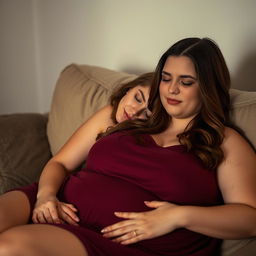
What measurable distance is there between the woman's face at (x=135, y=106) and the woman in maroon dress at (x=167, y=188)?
0.33 feet

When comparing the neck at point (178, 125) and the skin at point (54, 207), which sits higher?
the neck at point (178, 125)

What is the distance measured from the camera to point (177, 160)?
117cm

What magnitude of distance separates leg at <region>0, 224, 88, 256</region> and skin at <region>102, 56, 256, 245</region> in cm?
14

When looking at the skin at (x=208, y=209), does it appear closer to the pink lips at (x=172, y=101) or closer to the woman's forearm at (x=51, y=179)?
the pink lips at (x=172, y=101)

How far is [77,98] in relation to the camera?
1.67m

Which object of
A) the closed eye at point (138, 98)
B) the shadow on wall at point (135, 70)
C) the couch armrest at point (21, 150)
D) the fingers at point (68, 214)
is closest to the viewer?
the fingers at point (68, 214)

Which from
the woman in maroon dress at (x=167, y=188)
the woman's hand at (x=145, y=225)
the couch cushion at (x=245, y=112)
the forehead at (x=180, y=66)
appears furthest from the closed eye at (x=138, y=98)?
the woman's hand at (x=145, y=225)

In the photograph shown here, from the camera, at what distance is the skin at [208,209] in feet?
3.51

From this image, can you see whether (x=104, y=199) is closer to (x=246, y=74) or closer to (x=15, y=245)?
(x=15, y=245)

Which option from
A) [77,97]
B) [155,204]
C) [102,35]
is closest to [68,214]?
[155,204]

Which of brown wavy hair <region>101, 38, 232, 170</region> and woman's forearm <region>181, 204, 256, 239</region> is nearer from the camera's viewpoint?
woman's forearm <region>181, 204, 256, 239</region>

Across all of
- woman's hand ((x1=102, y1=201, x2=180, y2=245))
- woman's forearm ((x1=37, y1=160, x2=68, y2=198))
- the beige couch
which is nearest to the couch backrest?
the beige couch

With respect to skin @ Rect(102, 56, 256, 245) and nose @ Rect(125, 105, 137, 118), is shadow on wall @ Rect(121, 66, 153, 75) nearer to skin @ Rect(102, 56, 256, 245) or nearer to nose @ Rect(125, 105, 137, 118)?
nose @ Rect(125, 105, 137, 118)

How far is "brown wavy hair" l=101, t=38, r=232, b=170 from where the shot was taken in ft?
3.83
